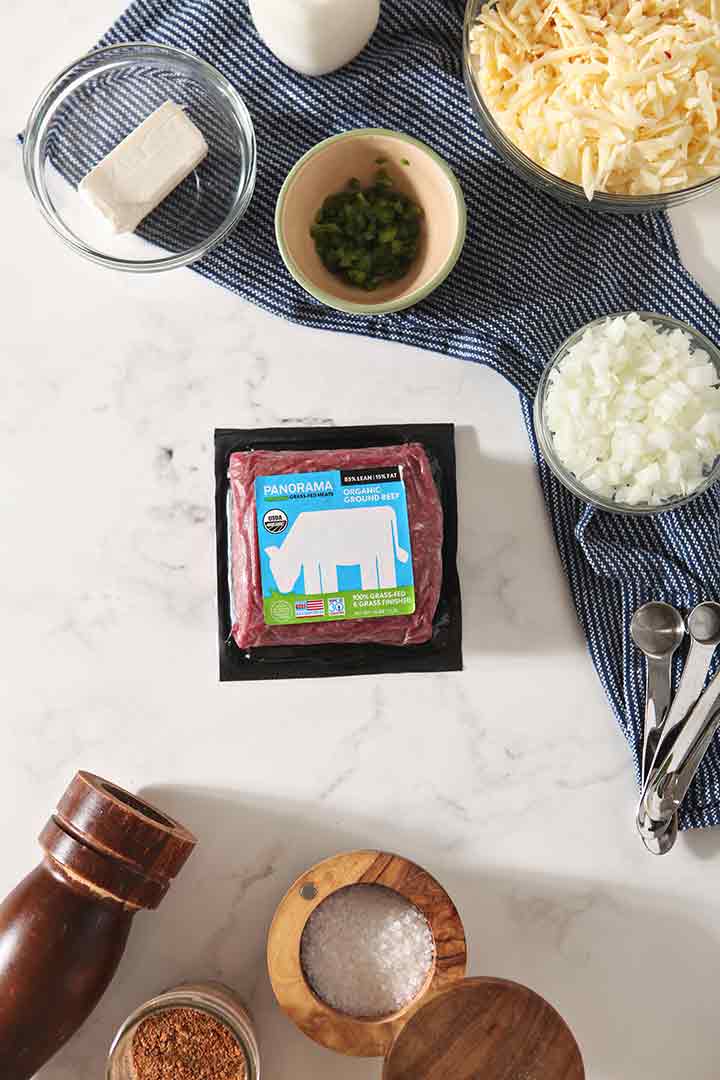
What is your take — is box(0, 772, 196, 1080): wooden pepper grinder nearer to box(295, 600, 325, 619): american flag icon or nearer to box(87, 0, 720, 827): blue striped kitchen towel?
box(295, 600, 325, 619): american flag icon

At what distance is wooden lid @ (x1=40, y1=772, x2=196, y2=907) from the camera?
1070 millimetres

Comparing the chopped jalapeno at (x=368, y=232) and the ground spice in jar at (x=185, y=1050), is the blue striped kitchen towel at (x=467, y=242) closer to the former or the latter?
the chopped jalapeno at (x=368, y=232)

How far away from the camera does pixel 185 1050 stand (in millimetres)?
1095

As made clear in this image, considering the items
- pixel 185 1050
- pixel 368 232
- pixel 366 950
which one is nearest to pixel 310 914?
pixel 366 950

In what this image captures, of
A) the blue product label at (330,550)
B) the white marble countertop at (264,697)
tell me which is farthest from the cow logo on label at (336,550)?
the white marble countertop at (264,697)

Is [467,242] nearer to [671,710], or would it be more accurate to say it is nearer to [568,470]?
[568,470]

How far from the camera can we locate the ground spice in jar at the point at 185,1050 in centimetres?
109

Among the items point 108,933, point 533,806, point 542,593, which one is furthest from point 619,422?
point 108,933

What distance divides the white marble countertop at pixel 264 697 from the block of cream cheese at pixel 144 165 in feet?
0.31

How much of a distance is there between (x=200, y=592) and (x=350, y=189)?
0.50m

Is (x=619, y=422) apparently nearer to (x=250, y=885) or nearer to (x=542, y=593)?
(x=542, y=593)

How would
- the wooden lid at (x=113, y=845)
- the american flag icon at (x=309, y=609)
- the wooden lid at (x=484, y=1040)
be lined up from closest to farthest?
the wooden lid at (x=484, y=1040) < the wooden lid at (x=113, y=845) < the american flag icon at (x=309, y=609)

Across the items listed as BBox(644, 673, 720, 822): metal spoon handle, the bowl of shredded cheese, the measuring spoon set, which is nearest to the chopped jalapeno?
the bowl of shredded cheese

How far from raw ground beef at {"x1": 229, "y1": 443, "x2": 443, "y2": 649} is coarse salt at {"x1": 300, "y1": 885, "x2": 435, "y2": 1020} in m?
0.28
